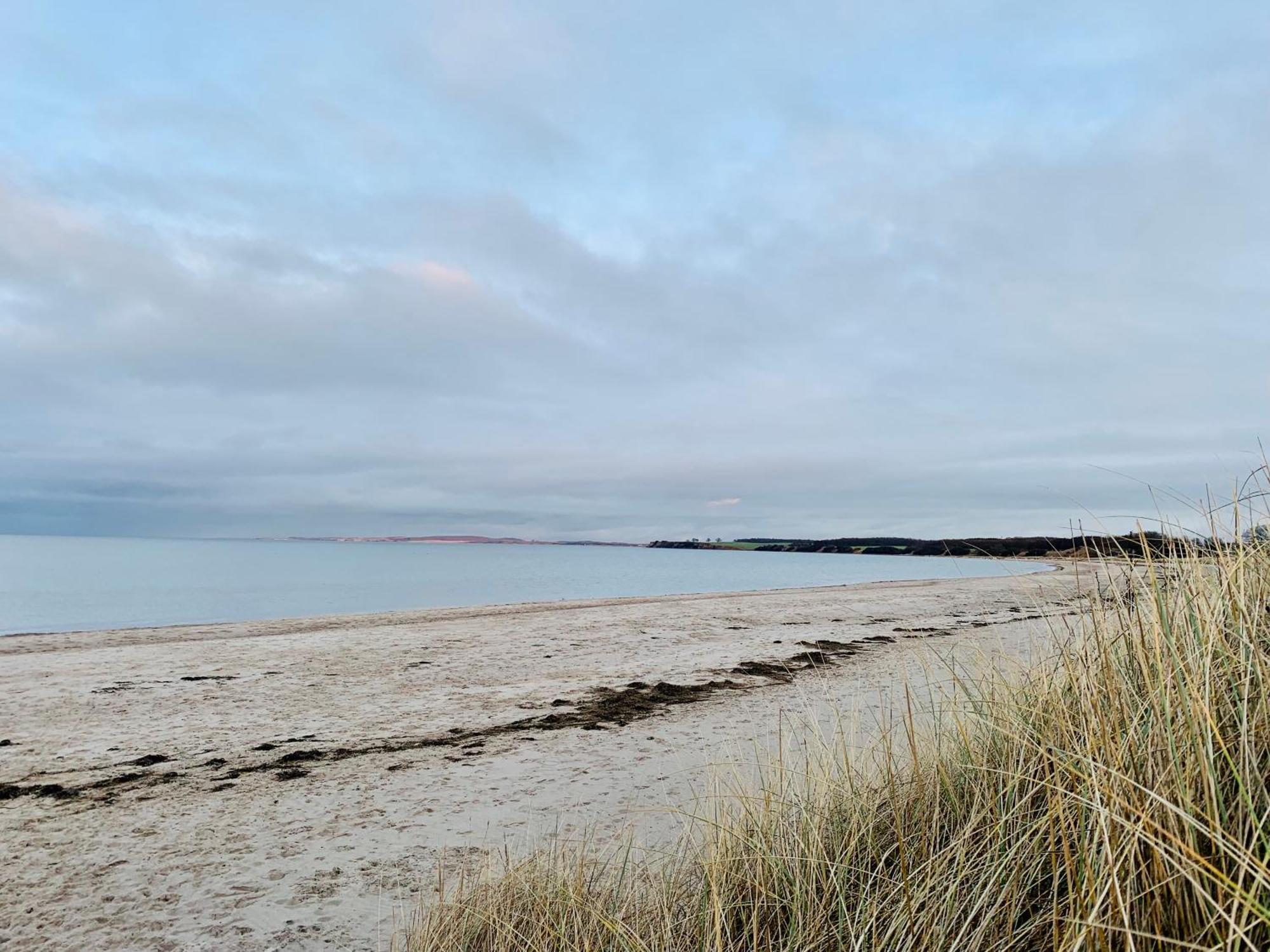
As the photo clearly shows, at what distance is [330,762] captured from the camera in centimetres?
609

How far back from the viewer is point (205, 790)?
542 centimetres

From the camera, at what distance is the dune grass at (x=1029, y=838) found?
172 centimetres

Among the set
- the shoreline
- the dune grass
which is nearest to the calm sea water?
the shoreline

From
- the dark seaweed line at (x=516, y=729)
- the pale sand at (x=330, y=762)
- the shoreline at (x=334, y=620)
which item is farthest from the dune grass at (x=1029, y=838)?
the shoreline at (x=334, y=620)

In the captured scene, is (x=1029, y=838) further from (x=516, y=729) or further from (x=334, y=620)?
(x=334, y=620)

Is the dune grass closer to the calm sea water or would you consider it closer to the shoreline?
the calm sea water

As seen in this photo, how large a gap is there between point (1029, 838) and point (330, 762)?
554 cm

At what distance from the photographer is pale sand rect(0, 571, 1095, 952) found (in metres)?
3.70

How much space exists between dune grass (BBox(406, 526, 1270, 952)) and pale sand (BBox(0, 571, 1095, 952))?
0.63 meters

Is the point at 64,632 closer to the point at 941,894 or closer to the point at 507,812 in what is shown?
the point at 507,812

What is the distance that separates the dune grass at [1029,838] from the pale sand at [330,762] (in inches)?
25.0

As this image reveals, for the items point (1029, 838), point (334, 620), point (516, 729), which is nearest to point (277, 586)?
point (334, 620)

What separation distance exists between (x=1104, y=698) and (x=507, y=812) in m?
3.67

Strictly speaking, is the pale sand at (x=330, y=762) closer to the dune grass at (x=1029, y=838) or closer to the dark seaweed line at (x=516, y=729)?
the dark seaweed line at (x=516, y=729)
